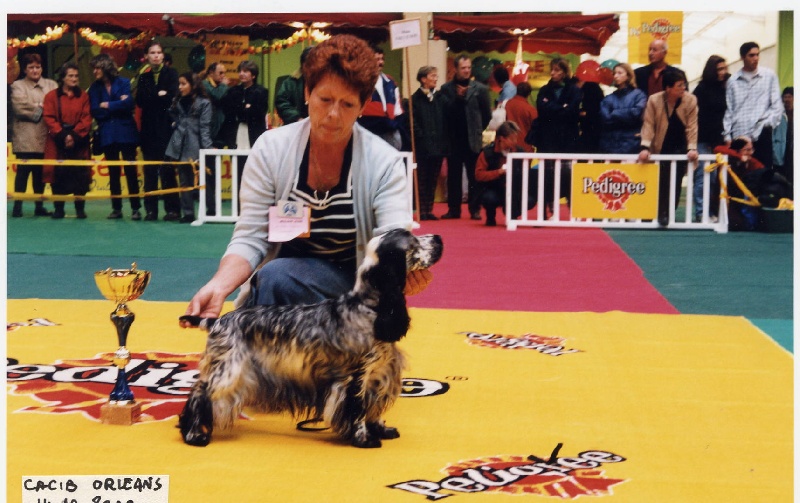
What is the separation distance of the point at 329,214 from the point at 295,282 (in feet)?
0.76

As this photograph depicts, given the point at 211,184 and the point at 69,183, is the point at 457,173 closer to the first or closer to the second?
the point at 211,184

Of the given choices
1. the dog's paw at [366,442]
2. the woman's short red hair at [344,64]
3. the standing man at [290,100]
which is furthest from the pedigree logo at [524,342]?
the standing man at [290,100]

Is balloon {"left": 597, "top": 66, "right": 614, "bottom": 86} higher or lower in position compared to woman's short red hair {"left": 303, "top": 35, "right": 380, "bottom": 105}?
higher

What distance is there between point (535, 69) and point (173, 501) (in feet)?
42.7

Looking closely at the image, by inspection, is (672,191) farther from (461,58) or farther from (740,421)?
(740,421)

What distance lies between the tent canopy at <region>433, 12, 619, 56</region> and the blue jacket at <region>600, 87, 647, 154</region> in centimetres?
239

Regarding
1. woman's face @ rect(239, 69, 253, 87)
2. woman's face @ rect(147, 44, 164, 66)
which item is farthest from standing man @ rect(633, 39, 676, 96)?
woman's face @ rect(147, 44, 164, 66)

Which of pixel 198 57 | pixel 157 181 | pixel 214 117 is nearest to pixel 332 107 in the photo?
pixel 157 181

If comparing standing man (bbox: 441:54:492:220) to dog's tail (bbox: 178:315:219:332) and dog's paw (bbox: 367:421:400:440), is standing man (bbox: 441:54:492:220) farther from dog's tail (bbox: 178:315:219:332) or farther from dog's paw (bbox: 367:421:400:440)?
dog's tail (bbox: 178:315:219:332)

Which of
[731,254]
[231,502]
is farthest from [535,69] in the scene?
[231,502]

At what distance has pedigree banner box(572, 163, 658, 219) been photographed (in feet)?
28.4

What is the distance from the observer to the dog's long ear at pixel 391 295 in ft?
7.62

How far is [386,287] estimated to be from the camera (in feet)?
7.64

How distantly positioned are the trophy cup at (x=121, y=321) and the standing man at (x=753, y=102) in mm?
6530
